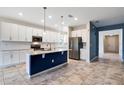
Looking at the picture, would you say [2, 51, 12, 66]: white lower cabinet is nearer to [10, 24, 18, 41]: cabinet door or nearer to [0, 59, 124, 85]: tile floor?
[10, 24, 18, 41]: cabinet door

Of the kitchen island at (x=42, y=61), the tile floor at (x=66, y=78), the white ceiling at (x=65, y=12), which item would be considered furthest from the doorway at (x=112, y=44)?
the kitchen island at (x=42, y=61)

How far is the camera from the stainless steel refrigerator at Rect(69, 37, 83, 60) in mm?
6782

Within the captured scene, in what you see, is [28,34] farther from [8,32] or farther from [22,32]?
[8,32]

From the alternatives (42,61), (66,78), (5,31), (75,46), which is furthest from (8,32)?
(75,46)

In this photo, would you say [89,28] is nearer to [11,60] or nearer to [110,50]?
[11,60]

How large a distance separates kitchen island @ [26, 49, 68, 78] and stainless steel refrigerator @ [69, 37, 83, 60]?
2023 mm

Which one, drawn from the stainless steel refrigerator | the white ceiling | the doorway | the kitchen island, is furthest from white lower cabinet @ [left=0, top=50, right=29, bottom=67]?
the doorway

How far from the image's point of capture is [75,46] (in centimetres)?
690

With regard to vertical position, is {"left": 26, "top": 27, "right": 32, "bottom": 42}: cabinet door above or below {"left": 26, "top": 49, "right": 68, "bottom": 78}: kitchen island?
above

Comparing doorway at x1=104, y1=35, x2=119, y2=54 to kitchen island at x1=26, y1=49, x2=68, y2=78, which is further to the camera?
doorway at x1=104, y1=35, x2=119, y2=54

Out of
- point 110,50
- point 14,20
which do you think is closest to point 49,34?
point 14,20

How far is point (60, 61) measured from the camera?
4.94m

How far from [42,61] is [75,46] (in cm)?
365

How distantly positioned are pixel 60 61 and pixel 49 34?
10.6ft
